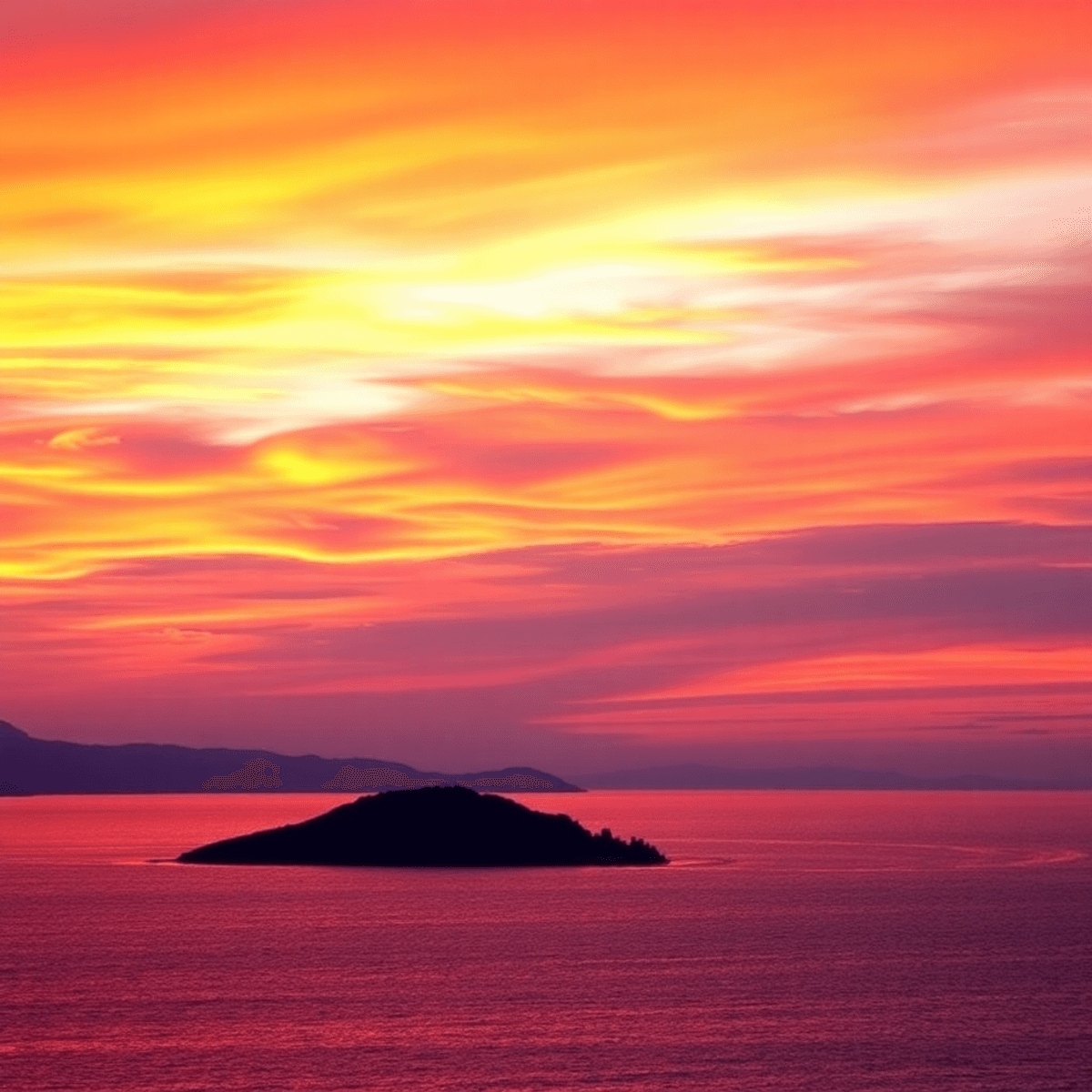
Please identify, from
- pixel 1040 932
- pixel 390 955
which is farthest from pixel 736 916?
pixel 390 955

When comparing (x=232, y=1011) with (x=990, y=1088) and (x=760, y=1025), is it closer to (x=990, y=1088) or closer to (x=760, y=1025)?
(x=760, y=1025)

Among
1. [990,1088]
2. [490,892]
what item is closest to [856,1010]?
[990,1088]

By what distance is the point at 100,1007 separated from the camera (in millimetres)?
106125

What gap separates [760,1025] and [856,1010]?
10251mm

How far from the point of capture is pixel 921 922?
155 meters

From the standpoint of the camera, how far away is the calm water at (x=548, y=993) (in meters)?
86.9

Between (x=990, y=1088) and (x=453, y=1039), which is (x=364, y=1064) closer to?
(x=453, y=1039)

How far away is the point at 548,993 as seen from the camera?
365 feet

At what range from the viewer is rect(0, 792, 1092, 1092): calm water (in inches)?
3420

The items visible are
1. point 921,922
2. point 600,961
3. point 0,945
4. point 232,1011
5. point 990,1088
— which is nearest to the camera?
point 990,1088

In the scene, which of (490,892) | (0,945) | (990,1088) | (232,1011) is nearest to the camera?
(990,1088)

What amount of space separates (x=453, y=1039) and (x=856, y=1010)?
25.2 m

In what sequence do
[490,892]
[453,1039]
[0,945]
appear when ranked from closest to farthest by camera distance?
[453,1039]
[0,945]
[490,892]

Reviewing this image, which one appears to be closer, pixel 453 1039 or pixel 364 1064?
pixel 364 1064
